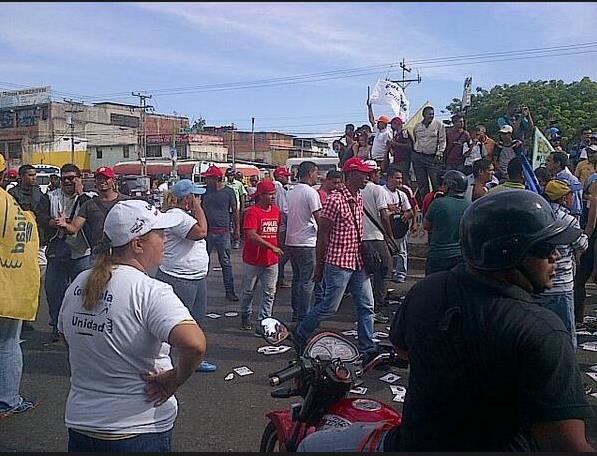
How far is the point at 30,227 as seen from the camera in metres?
4.45

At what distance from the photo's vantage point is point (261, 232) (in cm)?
661

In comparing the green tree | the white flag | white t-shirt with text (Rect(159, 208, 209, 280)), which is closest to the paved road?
white t-shirt with text (Rect(159, 208, 209, 280))

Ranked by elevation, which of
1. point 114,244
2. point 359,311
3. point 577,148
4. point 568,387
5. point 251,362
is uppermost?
point 577,148

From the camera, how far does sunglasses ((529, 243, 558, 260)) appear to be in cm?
180

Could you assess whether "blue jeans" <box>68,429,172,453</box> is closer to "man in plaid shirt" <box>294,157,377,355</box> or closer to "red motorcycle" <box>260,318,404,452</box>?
"red motorcycle" <box>260,318,404,452</box>

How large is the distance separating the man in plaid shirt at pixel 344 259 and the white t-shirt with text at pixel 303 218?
4.07 feet

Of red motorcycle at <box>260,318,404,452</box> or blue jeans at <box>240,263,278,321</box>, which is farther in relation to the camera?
blue jeans at <box>240,263,278,321</box>

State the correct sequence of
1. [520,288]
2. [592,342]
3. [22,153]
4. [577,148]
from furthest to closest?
[22,153], [577,148], [592,342], [520,288]

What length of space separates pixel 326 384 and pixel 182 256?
303 cm

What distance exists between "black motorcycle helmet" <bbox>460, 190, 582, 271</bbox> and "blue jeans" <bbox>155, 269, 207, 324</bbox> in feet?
12.5

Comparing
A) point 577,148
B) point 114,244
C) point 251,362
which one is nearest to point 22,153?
point 577,148

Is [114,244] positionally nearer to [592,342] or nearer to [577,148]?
[592,342]

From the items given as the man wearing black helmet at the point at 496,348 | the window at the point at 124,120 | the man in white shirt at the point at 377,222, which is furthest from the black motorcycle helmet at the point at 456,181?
the window at the point at 124,120

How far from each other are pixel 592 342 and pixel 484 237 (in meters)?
5.13
